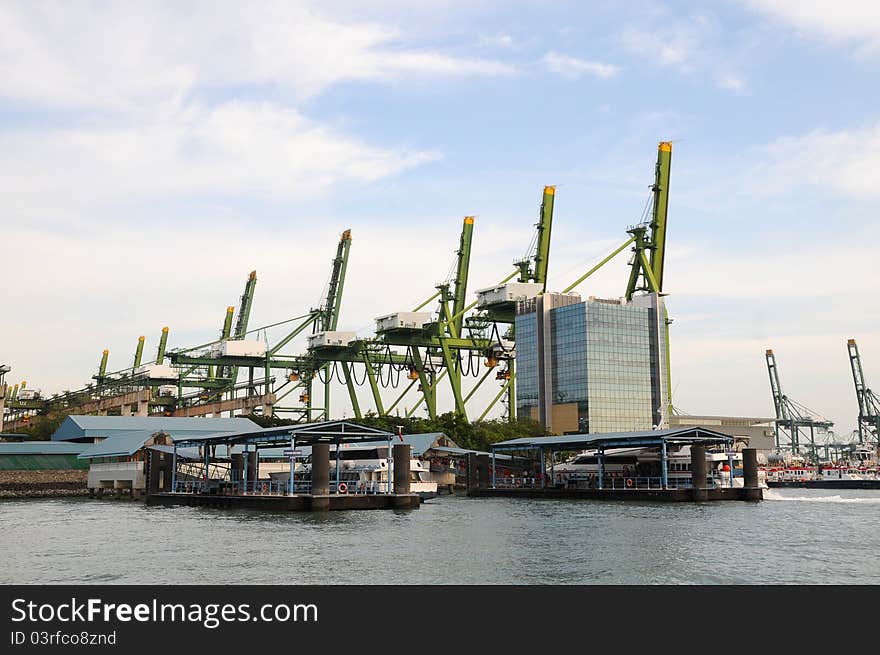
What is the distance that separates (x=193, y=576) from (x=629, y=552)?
17.2 meters

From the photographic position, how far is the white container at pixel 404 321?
148 m

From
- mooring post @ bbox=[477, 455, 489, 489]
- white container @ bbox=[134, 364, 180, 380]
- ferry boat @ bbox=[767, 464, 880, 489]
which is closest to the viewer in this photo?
mooring post @ bbox=[477, 455, 489, 489]

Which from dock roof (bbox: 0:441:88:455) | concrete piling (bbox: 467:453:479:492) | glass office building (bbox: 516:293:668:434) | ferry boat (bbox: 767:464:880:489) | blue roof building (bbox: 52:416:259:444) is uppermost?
glass office building (bbox: 516:293:668:434)

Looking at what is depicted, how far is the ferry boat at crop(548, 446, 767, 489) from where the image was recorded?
85.0 m

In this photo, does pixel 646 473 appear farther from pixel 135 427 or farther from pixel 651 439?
pixel 135 427

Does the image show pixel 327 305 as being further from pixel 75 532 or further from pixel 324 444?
pixel 75 532

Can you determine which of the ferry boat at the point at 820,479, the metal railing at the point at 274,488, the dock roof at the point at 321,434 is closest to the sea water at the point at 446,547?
the dock roof at the point at 321,434

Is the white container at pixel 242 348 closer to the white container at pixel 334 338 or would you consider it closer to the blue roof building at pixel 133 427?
the white container at pixel 334 338

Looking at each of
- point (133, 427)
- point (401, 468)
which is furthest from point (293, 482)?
point (133, 427)

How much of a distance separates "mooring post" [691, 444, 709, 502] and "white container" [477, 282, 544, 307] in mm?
71371

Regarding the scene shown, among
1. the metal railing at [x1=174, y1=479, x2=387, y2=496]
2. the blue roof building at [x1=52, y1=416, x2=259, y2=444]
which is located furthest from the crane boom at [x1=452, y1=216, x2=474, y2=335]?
the metal railing at [x1=174, y1=479, x2=387, y2=496]

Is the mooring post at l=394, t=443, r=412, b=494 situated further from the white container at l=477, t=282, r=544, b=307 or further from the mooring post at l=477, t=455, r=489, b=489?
the white container at l=477, t=282, r=544, b=307

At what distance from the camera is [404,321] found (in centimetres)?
14788
